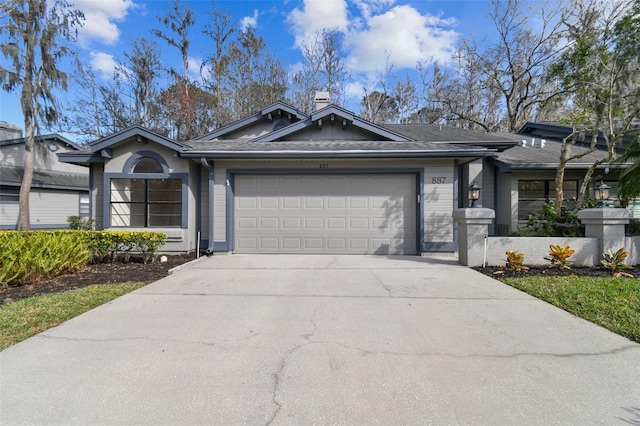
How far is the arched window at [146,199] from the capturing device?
9562mm

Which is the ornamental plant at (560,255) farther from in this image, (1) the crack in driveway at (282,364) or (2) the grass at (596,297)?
(1) the crack in driveway at (282,364)

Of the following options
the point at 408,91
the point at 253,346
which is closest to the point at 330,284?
the point at 253,346

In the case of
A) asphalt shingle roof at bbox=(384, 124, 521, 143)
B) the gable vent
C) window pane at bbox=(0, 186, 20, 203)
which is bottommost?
window pane at bbox=(0, 186, 20, 203)

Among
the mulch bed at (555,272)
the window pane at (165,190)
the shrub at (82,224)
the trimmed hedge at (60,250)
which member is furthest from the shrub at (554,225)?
the shrub at (82,224)

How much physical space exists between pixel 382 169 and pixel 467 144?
3.88 meters

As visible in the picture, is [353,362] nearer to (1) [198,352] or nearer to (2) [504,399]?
(2) [504,399]

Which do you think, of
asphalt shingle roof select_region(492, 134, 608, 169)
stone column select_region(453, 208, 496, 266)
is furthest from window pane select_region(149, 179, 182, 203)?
asphalt shingle roof select_region(492, 134, 608, 169)

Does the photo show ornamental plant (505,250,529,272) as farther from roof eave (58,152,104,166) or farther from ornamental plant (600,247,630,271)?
roof eave (58,152,104,166)

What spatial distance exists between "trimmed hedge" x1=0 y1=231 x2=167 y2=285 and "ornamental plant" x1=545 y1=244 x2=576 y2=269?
9.09m

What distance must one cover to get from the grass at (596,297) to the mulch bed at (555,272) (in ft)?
1.14

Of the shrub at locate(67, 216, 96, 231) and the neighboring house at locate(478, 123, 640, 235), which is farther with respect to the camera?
the neighboring house at locate(478, 123, 640, 235)

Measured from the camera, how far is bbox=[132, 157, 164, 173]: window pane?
31.2ft

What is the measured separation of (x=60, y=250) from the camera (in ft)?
21.3

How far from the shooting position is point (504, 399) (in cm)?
247
